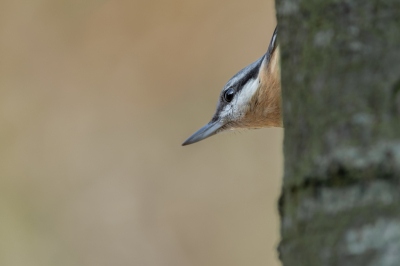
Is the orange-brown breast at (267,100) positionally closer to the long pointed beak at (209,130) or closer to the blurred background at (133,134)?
the long pointed beak at (209,130)

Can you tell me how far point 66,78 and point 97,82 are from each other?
0.27m

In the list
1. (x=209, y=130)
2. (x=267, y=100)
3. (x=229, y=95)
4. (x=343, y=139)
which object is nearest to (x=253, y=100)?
(x=267, y=100)

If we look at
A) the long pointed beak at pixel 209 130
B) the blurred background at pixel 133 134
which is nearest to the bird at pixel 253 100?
the long pointed beak at pixel 209 130

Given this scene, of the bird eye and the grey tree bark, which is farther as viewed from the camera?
the bird eye

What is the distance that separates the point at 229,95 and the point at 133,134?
178 centimetres

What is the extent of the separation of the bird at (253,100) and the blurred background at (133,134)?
1503mm

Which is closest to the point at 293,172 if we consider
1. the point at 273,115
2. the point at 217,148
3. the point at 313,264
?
the point at 313,264

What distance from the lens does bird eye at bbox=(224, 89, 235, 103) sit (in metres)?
2.35

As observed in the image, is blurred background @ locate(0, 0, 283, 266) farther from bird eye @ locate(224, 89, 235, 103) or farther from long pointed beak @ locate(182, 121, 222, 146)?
bird eye @ locate(224, 89, 235, 103)

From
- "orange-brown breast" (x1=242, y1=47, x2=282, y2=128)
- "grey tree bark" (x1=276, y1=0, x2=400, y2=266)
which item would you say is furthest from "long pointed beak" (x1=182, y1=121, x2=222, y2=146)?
"grey tree bark" (x1=276, y1=0, x2=400, y2=266)

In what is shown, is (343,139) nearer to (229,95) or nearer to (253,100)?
(253,100)

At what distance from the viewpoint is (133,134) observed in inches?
157

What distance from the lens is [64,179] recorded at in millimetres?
3910

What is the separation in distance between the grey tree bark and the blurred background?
332 centimetres
